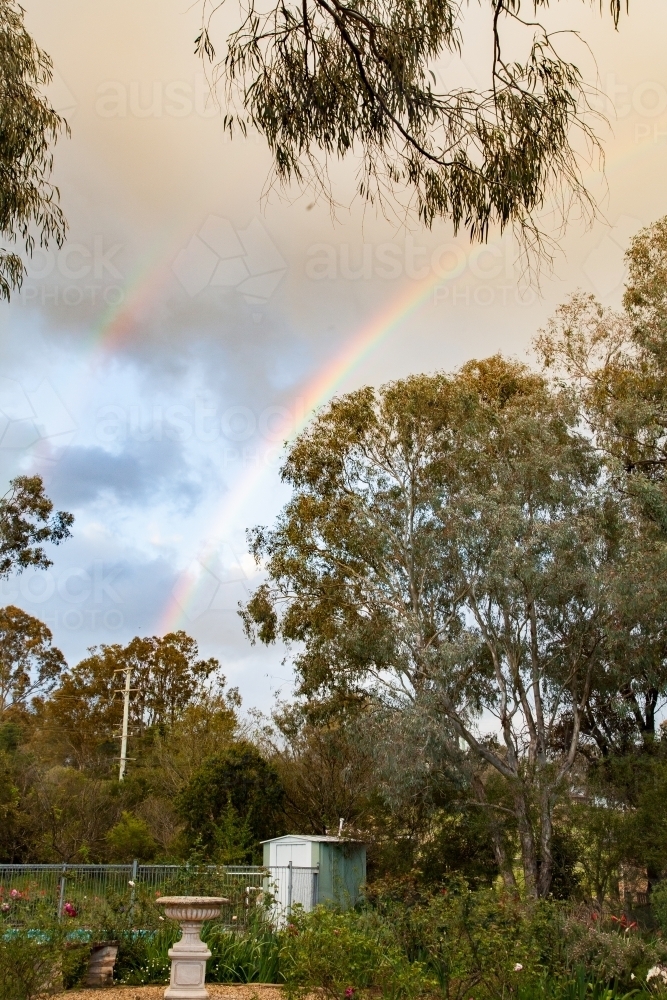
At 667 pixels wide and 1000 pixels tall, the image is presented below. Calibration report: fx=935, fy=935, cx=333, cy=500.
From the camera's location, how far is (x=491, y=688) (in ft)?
57.5

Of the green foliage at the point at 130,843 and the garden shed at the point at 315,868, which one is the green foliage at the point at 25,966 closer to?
the garden shed at the point at 315,868

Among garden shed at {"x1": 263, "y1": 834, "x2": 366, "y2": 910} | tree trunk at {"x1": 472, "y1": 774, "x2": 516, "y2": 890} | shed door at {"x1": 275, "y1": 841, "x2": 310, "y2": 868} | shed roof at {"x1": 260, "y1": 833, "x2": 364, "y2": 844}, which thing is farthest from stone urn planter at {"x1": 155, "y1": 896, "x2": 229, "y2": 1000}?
tree trunk at {"x1": 472, "y1": 774, "x2": 516, "y2": 890}

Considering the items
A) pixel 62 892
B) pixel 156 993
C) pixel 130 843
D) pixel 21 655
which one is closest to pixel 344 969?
pixel 156 993

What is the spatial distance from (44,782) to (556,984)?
19.1m

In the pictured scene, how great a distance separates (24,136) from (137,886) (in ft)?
33.2

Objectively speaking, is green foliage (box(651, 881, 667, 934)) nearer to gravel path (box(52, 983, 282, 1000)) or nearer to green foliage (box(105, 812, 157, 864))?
gravel path (box(52, 983, 282, 1000))

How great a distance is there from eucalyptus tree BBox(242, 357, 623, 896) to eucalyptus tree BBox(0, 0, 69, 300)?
10.4m

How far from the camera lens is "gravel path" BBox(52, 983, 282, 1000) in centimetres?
944

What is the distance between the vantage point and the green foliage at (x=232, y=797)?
18.9 metres

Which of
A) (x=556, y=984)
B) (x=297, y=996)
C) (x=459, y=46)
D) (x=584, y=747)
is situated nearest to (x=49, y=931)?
(x=297, y=996)

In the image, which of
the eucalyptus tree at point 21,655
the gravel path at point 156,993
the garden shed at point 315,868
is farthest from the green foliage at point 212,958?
the eucalyptus tree at point 21,655

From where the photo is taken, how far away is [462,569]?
17.4 meters

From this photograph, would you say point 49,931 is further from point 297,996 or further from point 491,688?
point 491,688

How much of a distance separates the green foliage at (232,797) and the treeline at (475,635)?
46 millimetres
